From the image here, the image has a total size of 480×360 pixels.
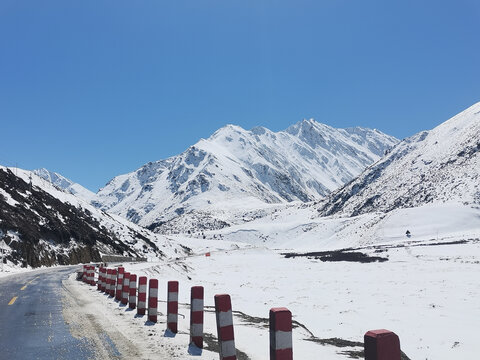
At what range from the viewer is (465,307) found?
14.4m

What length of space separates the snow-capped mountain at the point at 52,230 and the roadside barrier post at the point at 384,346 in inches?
1749

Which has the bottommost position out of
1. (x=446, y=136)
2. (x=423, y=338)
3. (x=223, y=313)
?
(x=423, y=338)

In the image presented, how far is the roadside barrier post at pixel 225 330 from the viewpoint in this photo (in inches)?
238

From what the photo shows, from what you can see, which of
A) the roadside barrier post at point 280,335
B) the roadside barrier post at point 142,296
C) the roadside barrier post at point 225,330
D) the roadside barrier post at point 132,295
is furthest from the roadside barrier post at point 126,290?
the roadside barrier post at point 280,335

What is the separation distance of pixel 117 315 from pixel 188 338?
362cm

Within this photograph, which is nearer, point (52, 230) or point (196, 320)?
point (196, 320)

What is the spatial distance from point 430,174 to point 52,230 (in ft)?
424

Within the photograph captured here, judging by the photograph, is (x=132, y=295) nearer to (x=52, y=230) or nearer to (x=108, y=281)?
(x=108, y=281)

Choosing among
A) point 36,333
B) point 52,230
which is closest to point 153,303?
point 36,333

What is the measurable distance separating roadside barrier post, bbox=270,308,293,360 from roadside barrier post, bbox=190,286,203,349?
304cm

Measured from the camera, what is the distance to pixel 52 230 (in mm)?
56188

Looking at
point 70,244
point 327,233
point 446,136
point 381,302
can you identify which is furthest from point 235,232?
point 381,302

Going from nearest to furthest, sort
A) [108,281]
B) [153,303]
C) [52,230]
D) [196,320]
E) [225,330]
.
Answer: [225,330] < [196,320] < [153,303] < [108,281] < [52,230]

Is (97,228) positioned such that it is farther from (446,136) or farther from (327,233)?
(446,136)
